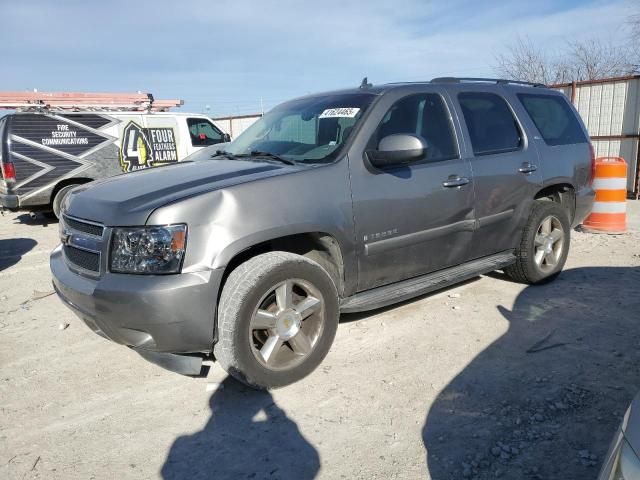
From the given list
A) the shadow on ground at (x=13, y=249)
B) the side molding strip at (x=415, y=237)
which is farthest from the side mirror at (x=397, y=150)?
the shadow on ground at (x=13, y=249)

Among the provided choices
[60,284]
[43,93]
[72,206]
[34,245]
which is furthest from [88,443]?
[43,93]

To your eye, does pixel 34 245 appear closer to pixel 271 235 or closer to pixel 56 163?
pixel 56 163

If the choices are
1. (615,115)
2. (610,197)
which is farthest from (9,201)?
(615,115)

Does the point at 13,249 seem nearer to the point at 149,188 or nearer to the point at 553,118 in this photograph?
the point at 149,188

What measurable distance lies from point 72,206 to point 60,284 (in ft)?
1.67

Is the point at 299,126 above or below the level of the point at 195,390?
above

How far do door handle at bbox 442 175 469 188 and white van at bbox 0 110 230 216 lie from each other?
622cm

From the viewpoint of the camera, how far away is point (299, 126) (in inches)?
154

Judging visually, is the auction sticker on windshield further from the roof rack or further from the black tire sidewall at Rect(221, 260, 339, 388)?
the roof rack

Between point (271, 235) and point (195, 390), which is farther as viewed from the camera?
point (195, 390)

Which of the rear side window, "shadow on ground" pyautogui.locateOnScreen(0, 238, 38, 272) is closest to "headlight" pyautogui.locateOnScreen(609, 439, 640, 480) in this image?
the rear side window

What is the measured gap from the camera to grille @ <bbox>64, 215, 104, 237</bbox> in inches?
112

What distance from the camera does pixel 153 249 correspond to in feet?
8.61

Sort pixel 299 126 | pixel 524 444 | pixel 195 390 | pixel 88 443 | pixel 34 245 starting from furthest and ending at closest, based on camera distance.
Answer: pixel 34 245, pixel 299 126, pixel 195 390, pixel 88 443, pixel 524 444
